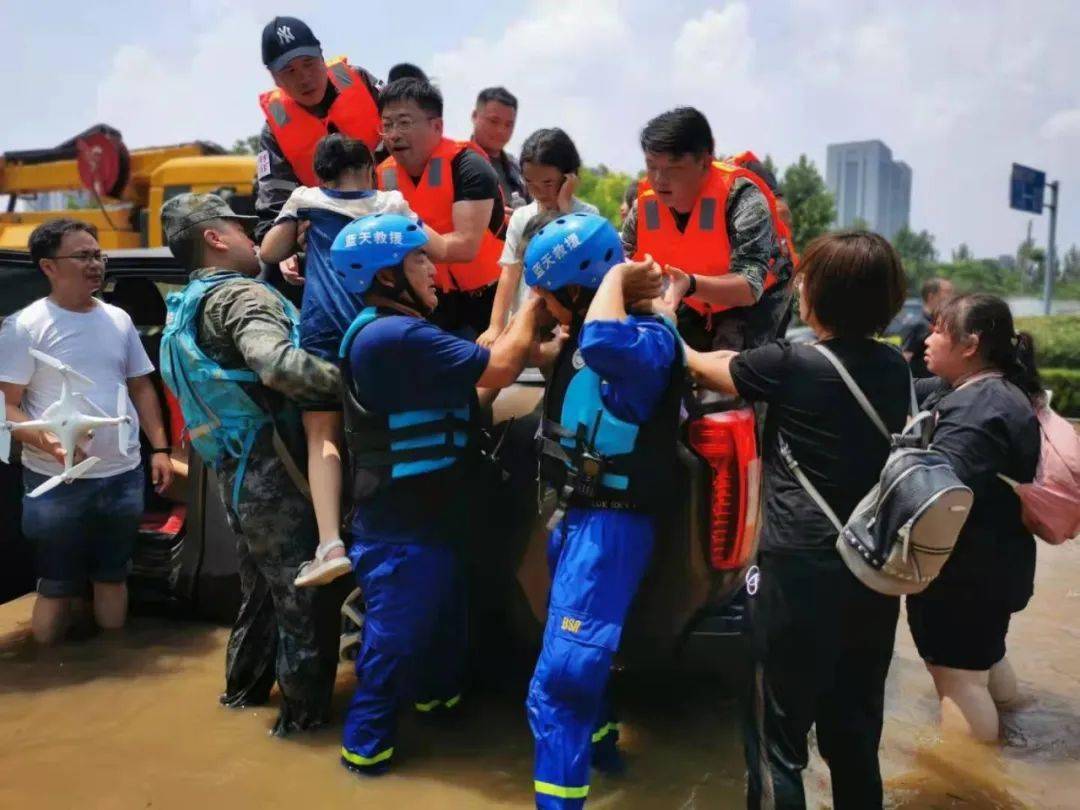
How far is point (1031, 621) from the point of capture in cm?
502

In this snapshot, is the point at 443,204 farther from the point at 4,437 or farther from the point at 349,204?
the point at 4,437

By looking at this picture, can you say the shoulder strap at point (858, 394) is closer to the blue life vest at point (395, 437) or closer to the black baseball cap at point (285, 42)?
the blue life vest at point (395, 437)

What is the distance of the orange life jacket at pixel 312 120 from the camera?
4305 millimetres

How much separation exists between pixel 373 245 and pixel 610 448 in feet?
3.30

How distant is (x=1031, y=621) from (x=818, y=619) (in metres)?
3.18

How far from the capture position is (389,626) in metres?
3.06

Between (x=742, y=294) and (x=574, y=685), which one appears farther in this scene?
(x=742, y=294)

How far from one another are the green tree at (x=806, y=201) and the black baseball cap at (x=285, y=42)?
87.8 feet

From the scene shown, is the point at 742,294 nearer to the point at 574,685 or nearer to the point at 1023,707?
the point at 574,685

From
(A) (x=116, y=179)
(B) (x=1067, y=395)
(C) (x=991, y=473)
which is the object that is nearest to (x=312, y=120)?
(C) (x=991, y=473)

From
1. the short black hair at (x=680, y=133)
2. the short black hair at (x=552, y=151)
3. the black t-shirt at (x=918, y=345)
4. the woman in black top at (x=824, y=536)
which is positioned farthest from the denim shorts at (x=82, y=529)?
the black t-shirt at (x=918, y=345)

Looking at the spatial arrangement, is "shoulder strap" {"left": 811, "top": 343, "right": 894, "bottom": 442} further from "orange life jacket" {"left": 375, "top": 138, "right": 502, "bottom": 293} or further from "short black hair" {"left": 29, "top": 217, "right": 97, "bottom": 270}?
"short black hair" {"left": 29, "top": 217, "right": 97, "bottom": 270}

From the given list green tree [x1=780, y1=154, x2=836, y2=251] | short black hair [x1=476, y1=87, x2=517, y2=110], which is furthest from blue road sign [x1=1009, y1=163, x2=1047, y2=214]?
short black hair [x1=476, y1=87, x2=517, y2=110]

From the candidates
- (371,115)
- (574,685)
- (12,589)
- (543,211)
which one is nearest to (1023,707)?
(574,685)
